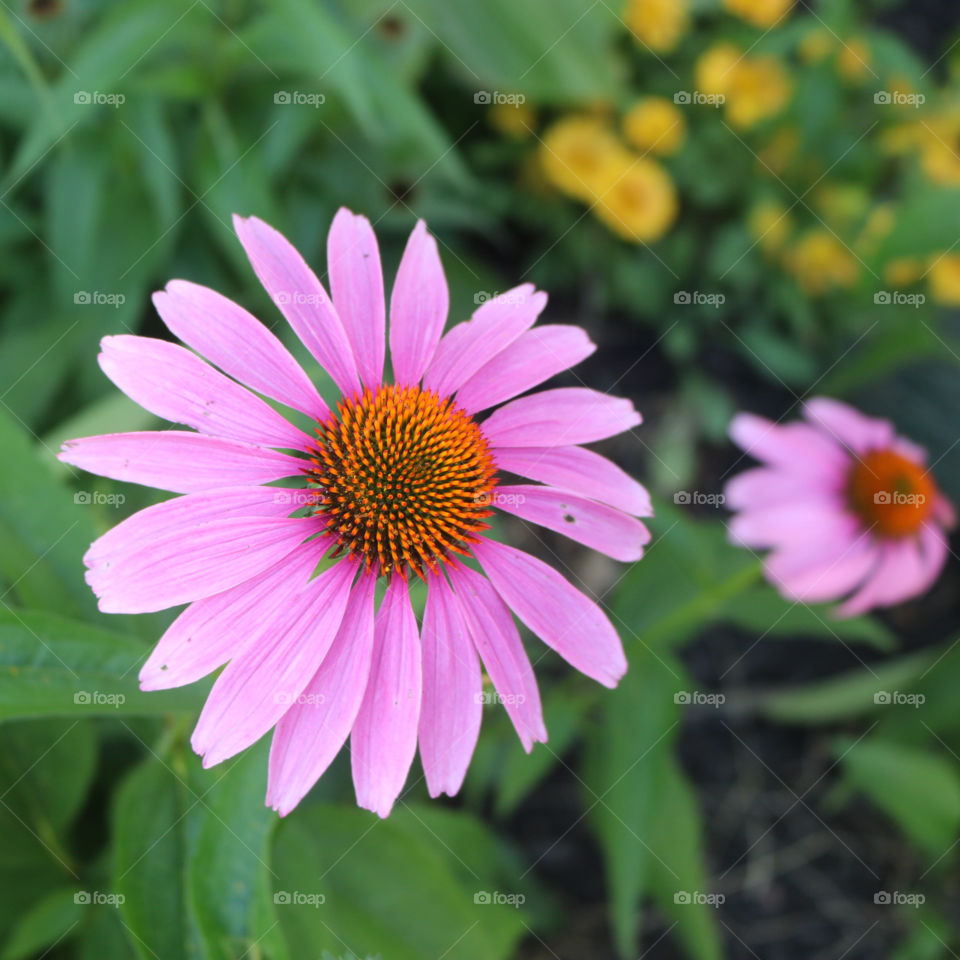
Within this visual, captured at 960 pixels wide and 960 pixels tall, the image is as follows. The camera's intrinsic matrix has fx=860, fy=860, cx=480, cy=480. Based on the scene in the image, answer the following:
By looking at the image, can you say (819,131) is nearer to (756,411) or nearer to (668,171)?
(668,171)

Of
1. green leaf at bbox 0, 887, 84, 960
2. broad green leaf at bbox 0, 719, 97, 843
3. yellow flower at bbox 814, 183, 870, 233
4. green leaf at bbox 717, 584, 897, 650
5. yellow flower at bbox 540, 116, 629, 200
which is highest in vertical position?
yellow flower at bbox 814, 183, 870, 233

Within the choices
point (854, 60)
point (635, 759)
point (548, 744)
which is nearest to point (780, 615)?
point (635, 759)

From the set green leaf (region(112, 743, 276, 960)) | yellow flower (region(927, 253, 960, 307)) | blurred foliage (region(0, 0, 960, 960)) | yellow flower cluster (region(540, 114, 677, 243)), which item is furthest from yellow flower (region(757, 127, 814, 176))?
green leaf (region(112, 743, 276, 960))

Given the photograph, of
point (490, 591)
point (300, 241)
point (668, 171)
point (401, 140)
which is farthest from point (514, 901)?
point (668, 171)

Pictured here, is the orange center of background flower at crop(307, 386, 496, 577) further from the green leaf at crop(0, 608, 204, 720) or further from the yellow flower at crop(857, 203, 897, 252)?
the yellow flower at crop(857, 203, 897, 252)

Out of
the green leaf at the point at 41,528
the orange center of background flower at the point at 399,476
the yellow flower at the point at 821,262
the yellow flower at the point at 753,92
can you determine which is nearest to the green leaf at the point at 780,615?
the orange center of background flower at the point at 399,476

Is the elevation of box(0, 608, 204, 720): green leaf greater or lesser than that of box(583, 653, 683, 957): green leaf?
lesser

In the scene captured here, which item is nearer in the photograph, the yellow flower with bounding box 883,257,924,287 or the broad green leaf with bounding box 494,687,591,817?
the broad green leaf with bounding box 494,687,591,817

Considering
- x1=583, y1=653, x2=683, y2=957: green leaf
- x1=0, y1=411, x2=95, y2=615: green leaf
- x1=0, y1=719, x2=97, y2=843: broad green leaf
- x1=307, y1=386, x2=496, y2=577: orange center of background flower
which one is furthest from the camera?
x1=583, y1=653, x2=683, y2=957: green leaf
